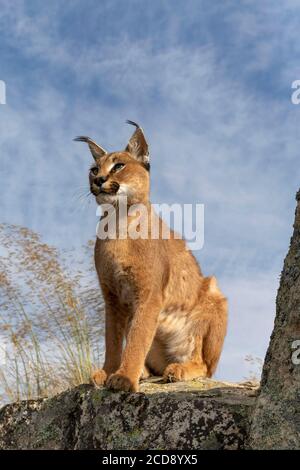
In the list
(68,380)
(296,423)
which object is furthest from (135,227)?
(68,380)

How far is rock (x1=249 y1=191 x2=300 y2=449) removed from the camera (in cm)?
294

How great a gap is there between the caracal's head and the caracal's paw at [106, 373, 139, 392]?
1.37 m

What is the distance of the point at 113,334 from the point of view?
455cm

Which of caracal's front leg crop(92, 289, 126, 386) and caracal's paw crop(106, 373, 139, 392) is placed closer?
caracal's paw crop(106, 373, 139, 392)

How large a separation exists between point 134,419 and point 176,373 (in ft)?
3.83

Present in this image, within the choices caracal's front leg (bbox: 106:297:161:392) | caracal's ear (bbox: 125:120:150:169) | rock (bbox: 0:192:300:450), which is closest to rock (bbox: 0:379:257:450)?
rock (bbox: 0:192:300:450)

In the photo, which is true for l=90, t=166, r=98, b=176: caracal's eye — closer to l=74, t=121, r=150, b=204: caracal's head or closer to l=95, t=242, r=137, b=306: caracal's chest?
l=74, t=121, r=150, b=204: caracal's head

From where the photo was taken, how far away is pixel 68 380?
23.8 ft

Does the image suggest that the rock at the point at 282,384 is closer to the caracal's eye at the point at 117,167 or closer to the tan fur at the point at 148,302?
the tan fur at the point at 148,302

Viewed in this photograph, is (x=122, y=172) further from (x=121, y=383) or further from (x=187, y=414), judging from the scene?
(x=187, y=414)

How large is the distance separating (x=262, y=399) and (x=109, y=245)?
190 centimetres

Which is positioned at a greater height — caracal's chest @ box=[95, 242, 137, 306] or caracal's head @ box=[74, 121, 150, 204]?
caracal's head @ box=[74, 121, 150, 204]

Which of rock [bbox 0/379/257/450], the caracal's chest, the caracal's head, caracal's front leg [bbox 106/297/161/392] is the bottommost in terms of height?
rock [bbox 0/379/257/450]
